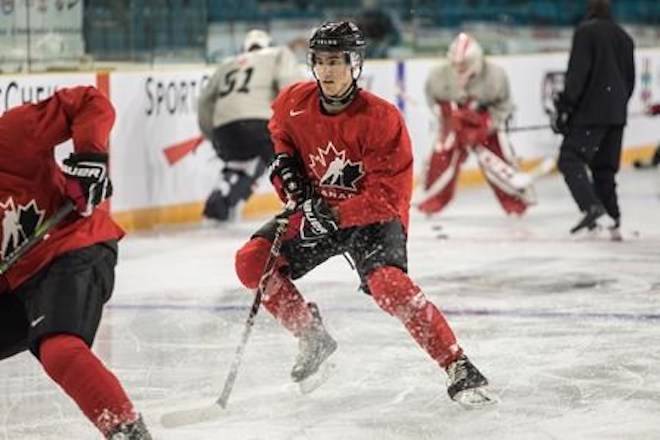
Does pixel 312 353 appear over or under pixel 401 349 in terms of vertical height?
over

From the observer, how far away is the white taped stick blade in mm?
4211

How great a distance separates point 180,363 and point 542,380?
1127 millimetres

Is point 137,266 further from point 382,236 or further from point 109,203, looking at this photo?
point 382,236

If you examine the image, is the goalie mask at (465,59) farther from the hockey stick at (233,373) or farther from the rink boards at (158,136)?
the hockey stick at (233,373)

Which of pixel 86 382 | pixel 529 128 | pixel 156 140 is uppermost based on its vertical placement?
pixel 86 382

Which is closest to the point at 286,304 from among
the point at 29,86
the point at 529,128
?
the point at 29,86

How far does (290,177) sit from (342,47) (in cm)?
38

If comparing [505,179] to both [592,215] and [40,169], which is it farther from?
[40,169]

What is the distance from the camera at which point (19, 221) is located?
3.74m

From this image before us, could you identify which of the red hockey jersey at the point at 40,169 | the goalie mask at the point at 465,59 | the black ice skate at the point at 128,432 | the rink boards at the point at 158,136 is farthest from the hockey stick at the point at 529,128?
the black ice skate at the point at 128,432

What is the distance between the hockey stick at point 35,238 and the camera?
145 inches

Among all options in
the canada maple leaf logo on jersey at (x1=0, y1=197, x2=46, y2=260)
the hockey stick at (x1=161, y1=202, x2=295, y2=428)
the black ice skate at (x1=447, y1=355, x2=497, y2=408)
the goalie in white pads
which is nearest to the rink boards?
the goalie in white pads

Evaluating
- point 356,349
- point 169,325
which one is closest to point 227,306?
point 169,325

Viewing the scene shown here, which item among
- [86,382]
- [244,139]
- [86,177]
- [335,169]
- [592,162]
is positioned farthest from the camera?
[244,139]
